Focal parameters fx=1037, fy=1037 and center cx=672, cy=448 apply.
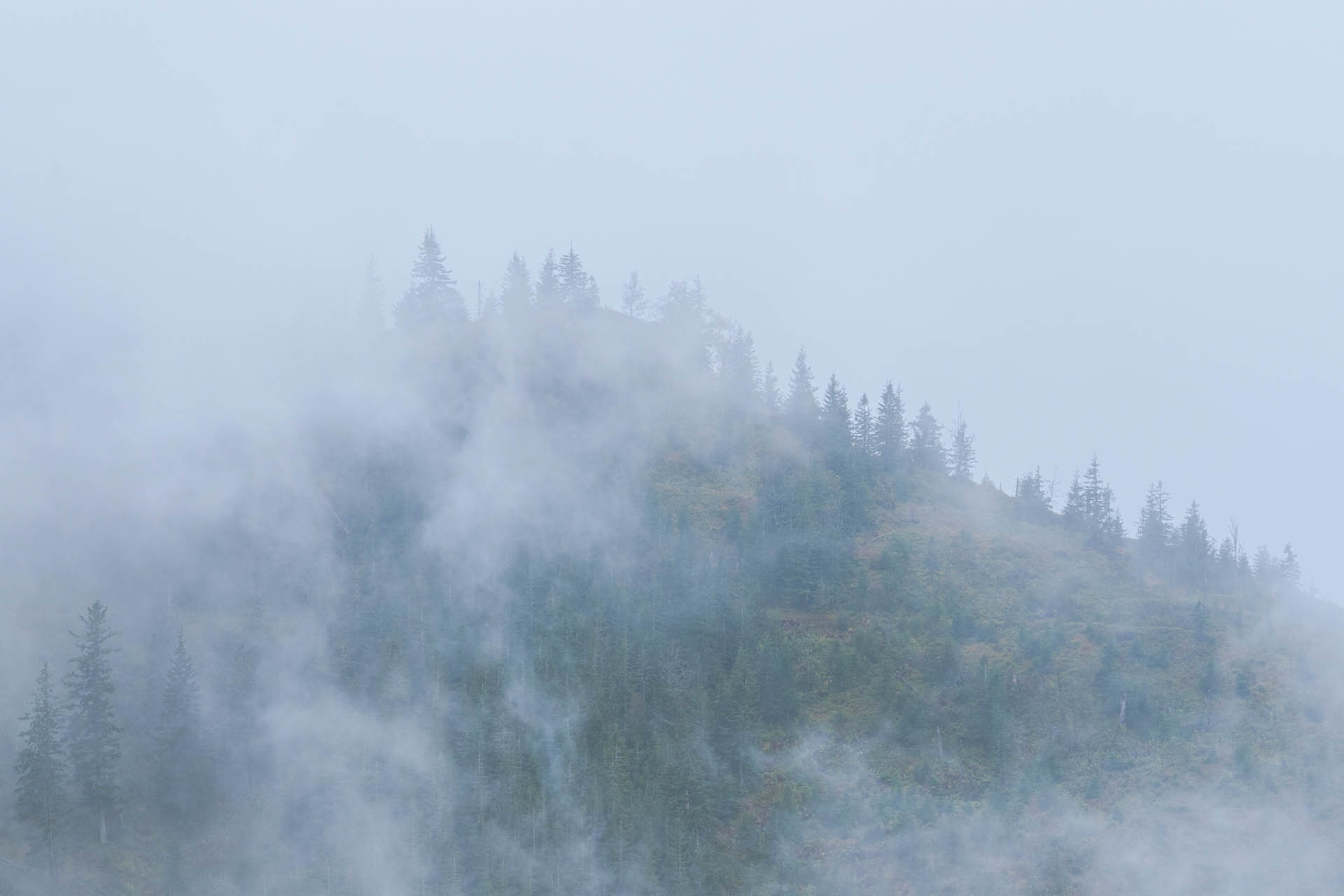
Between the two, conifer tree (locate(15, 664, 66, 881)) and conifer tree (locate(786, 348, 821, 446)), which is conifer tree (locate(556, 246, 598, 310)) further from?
conifer tree (locate(15, 664, 66, 881))

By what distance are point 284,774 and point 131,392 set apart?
52.0 m

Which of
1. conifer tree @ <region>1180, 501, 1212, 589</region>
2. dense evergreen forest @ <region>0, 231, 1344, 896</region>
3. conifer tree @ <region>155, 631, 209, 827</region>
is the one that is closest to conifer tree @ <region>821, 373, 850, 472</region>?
dense evergreen forest @ <region>0, 231, 1344, 896</region>

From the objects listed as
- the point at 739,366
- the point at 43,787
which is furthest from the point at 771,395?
the point at 43,787

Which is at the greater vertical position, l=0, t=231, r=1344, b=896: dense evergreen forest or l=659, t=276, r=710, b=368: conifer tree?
l=659, t=276, r=710, b=368: conifer tree

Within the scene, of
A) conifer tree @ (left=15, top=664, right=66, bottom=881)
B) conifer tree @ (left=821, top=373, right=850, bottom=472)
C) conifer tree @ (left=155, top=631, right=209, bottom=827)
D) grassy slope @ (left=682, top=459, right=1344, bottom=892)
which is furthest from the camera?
conifer tree @ (left=821, top=373, right=850, bottom=472)

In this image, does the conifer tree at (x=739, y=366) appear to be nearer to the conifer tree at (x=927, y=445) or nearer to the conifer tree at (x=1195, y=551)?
the conifer tree at (x=927, y=445)

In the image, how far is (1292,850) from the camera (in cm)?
5759

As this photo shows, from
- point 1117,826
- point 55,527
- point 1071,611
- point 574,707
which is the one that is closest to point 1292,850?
point 1117,826

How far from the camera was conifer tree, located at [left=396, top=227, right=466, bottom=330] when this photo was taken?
11038 cm

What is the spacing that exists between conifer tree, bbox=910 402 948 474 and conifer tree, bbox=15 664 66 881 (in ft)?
245

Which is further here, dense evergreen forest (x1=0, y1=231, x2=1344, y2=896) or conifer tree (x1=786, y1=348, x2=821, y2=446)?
conifer tree (x1=786, y1=348, x2=821, y2=446)

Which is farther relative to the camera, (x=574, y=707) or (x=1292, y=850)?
(x=574, y=707)

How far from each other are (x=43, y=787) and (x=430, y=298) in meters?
65.9

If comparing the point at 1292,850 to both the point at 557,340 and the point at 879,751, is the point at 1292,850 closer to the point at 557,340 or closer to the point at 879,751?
the point at 879,751
